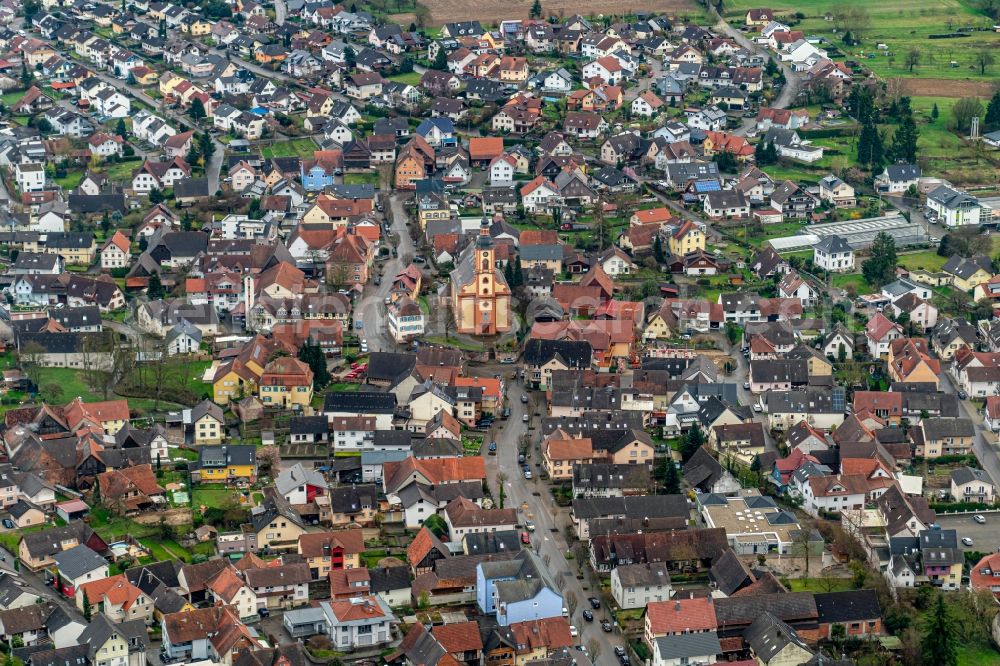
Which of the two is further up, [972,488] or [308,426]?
[308,426]

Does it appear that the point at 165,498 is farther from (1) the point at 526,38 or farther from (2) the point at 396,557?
(1) the point at 526,38

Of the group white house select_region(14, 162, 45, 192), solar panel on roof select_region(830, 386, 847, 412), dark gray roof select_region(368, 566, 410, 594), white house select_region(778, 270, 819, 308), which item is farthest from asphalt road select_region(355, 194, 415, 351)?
dark gray roof select_region(368, 566, 410, 594)

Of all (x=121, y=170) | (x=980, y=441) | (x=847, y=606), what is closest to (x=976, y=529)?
(x=980, y=441)

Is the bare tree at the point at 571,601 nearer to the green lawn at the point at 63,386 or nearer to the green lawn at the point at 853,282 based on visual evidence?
the green lawn at the point at 63,386

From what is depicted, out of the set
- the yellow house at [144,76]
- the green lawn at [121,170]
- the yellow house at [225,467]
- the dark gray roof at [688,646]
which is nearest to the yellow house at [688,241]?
the yellow house at [225,467]

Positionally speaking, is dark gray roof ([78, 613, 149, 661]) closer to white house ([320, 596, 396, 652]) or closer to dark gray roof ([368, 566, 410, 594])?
white house ([320, 596, 396, 652])

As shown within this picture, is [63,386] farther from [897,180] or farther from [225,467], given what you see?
[897,180]
